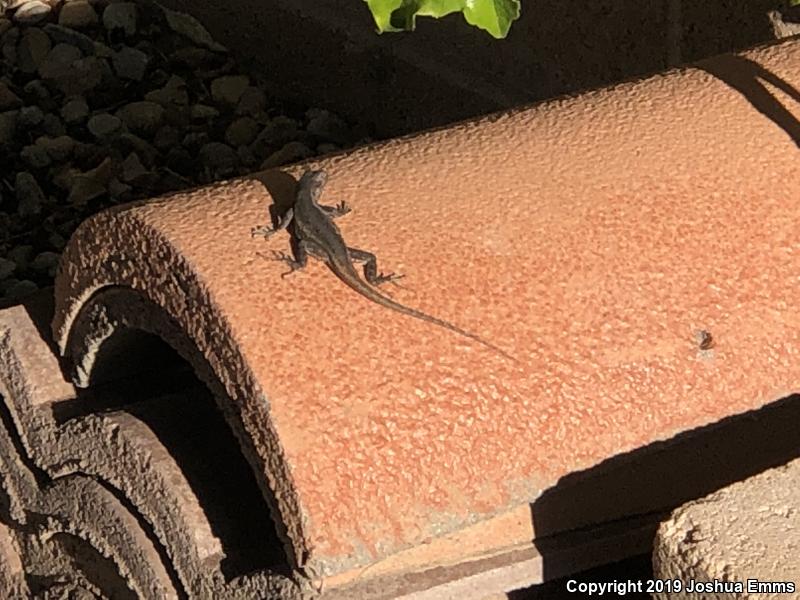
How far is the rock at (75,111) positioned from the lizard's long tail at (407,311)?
305cm

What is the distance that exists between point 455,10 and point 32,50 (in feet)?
11.4

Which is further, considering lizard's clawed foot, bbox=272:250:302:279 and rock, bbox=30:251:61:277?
rock, bbox=30:251:61:277

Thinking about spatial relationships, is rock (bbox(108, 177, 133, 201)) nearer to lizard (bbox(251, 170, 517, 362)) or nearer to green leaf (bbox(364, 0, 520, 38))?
lizard (bbox(251, 170, 517, 362))

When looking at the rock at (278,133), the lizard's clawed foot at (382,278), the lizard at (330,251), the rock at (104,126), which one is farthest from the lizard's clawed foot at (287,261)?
the rock at (104,126)

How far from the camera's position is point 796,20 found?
7.82 feet

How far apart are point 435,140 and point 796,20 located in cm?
99

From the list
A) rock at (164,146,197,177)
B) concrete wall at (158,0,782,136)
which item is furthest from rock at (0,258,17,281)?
concrete wall at (158,0,782,136)

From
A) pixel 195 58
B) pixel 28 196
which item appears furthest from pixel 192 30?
pixel 28 196

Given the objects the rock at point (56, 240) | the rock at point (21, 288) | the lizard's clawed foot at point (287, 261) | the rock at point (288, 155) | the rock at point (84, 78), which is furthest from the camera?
the rock at point (84, 78)

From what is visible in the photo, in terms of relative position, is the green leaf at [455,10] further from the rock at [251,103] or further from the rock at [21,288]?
the rock at [251,103]

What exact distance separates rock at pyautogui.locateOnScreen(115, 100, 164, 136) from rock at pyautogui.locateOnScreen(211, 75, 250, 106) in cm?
20

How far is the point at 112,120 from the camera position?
4.19 m

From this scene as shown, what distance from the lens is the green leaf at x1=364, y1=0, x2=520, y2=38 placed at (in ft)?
4.08

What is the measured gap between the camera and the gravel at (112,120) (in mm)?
3869
